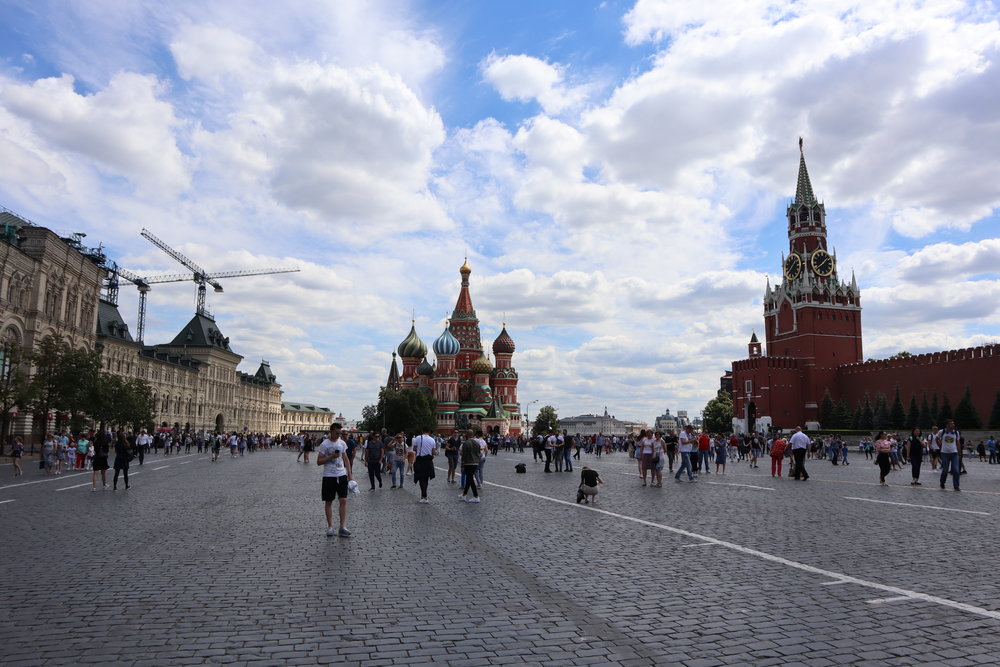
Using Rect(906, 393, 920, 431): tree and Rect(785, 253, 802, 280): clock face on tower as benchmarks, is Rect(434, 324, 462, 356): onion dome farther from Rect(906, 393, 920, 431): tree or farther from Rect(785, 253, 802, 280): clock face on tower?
Rect(906, 393, 920, 431): tree

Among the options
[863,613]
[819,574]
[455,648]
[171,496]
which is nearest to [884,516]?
[819,574]

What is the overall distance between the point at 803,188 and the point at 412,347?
208 feet

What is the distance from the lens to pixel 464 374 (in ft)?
360

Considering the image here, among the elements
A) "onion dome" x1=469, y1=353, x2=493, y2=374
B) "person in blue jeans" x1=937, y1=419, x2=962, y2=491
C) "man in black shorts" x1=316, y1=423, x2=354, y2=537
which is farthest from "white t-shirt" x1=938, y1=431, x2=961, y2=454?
"onion dome" x1=469, y1=353, x2=493, y2=374

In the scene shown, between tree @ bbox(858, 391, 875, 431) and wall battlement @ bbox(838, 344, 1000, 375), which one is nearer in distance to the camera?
wall battlement @ bbox(838, 344, 1000, 375)

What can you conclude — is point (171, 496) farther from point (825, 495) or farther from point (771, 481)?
point (771, 481)

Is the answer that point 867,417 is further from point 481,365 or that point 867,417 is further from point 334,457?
point 334,457

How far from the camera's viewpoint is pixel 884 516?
12.0 m

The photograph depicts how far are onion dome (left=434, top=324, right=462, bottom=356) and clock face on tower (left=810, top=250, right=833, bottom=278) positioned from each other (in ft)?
168

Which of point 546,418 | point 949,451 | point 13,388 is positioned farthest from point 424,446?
point 546,418

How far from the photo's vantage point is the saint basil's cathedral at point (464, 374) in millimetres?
102812

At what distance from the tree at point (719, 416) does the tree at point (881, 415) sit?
2762cm

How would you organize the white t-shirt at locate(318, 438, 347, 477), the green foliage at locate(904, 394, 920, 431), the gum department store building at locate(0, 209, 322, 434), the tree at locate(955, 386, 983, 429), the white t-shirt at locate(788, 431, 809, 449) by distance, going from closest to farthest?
the white t-shirt at locate(318, 438, 347, 477), the white t-shirt at locate(788, 431, 809, 449), the gum department store building at locate(0, 209, 322, 434), the tree at locate(955, 386, 983, 429), the green foliage at locate(904, 394, 920, 431)

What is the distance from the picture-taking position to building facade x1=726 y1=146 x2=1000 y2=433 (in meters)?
83.6
